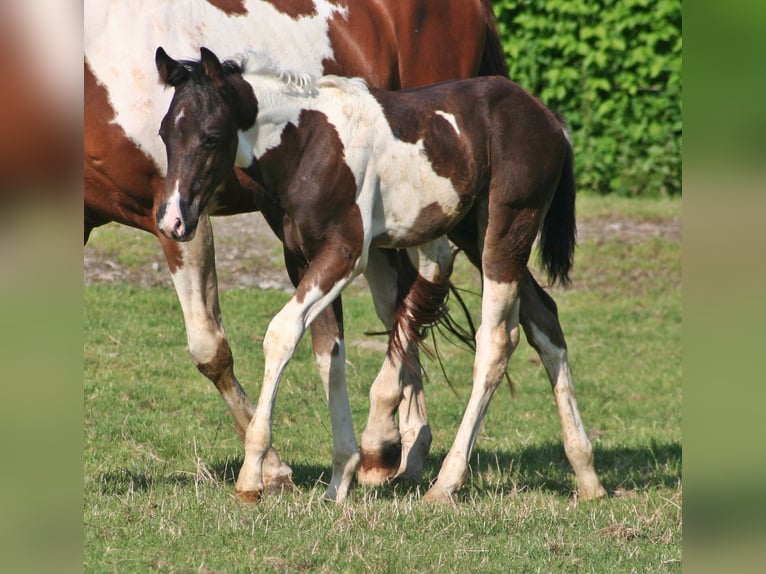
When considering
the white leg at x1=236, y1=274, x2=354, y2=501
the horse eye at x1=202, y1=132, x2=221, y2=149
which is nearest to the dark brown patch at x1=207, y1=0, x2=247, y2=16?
the horse eye at x1=202, y1=132, x2=221, y2=149

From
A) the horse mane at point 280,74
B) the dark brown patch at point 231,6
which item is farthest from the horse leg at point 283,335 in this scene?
the dark brown patch at point 231,6

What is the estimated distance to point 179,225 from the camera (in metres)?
3.95

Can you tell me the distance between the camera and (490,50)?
6.59 m

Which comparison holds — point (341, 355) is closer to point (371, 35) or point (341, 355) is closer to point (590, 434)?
point (371, 35)

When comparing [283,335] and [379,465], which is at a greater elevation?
[283,335]

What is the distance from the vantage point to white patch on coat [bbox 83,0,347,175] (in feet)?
15.5

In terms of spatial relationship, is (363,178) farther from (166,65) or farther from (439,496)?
(439,496)

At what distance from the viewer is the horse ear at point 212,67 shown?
408cm

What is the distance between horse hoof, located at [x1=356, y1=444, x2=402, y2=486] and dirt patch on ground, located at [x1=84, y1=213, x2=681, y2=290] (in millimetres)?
4459

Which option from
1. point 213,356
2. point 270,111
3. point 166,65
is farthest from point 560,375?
point 166,65

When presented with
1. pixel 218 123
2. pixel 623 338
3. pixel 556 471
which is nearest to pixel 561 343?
pixel 556 471

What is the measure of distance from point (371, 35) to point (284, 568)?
3.12m

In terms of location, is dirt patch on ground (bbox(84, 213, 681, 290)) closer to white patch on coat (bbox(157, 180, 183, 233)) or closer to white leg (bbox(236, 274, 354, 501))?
white leg (bbox(236, 274, 354, 501))

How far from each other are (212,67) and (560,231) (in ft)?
7.34
